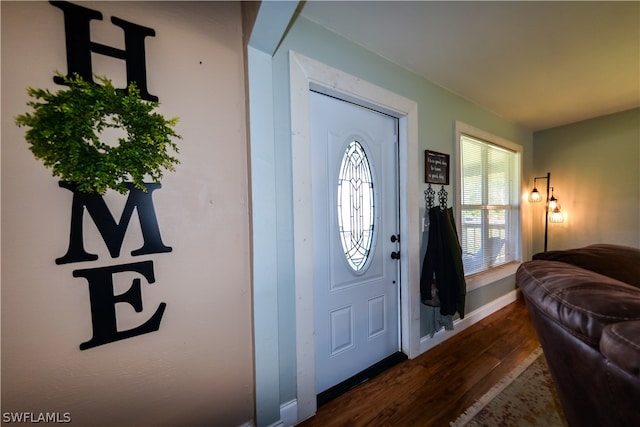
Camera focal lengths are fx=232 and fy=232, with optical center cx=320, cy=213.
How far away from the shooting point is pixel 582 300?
0.69 m

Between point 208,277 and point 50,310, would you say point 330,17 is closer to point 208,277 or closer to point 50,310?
point 208,277

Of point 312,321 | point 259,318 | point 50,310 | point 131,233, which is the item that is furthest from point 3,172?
point 312,321

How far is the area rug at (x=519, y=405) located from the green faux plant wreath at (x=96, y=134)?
2.15 metres

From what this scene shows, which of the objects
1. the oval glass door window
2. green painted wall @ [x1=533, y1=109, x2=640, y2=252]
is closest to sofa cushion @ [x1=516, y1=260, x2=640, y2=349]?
the oval glass door window

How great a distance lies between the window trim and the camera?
2324mm

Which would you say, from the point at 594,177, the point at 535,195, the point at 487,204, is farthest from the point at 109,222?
the point at 594,177

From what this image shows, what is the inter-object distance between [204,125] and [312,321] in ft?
4.08

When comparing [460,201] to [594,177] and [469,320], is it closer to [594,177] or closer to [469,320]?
[469,320]

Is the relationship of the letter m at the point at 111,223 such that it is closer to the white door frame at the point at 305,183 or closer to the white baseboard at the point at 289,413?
the white door frame at the point at 305,183

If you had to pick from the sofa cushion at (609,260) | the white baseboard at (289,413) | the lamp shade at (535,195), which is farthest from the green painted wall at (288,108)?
the lamp shade at (535,195)

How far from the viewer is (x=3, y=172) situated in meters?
0.79

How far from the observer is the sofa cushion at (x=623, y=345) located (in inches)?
20.6

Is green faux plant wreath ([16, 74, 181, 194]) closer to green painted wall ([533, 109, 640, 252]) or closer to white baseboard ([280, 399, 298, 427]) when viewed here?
white baseboard ([280, 399, 298, 427])

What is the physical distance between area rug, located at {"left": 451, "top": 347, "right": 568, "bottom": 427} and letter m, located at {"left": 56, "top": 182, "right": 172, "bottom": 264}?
1.93 meters
